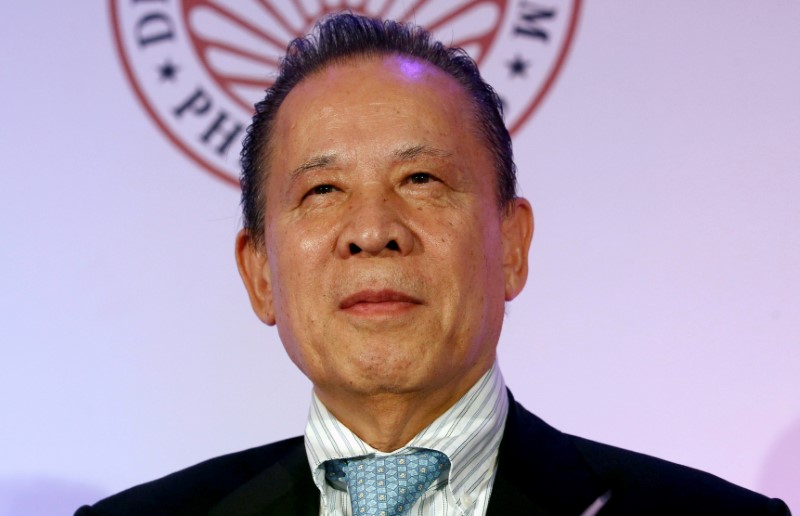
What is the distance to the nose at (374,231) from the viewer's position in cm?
173

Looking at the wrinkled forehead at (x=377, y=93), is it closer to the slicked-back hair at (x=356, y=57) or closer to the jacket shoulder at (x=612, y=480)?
the slicked-back hair at (x=356, y=57)

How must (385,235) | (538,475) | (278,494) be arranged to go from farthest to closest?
(278,494), (538,475), (385,235)

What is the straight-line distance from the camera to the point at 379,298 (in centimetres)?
174

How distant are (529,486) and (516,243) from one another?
486 millimetres

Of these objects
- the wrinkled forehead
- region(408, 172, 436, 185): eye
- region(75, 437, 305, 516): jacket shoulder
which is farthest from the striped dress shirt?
the wrinkled forehead

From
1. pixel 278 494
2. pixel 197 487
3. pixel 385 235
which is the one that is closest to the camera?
pixel 385 235

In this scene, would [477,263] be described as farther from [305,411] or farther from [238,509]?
[305,411]

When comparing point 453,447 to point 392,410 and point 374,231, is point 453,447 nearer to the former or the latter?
point 392,410

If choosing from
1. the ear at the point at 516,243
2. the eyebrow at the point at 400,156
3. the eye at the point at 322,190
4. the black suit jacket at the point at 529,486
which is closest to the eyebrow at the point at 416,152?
the eyebrow at the point at 400,156

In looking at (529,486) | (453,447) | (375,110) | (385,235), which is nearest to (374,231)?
(385,235)

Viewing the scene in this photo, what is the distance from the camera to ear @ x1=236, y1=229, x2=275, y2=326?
2.06m

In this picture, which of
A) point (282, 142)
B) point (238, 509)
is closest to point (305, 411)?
point (238, 509)

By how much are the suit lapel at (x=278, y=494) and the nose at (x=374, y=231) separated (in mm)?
455

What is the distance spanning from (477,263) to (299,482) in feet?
1.69
